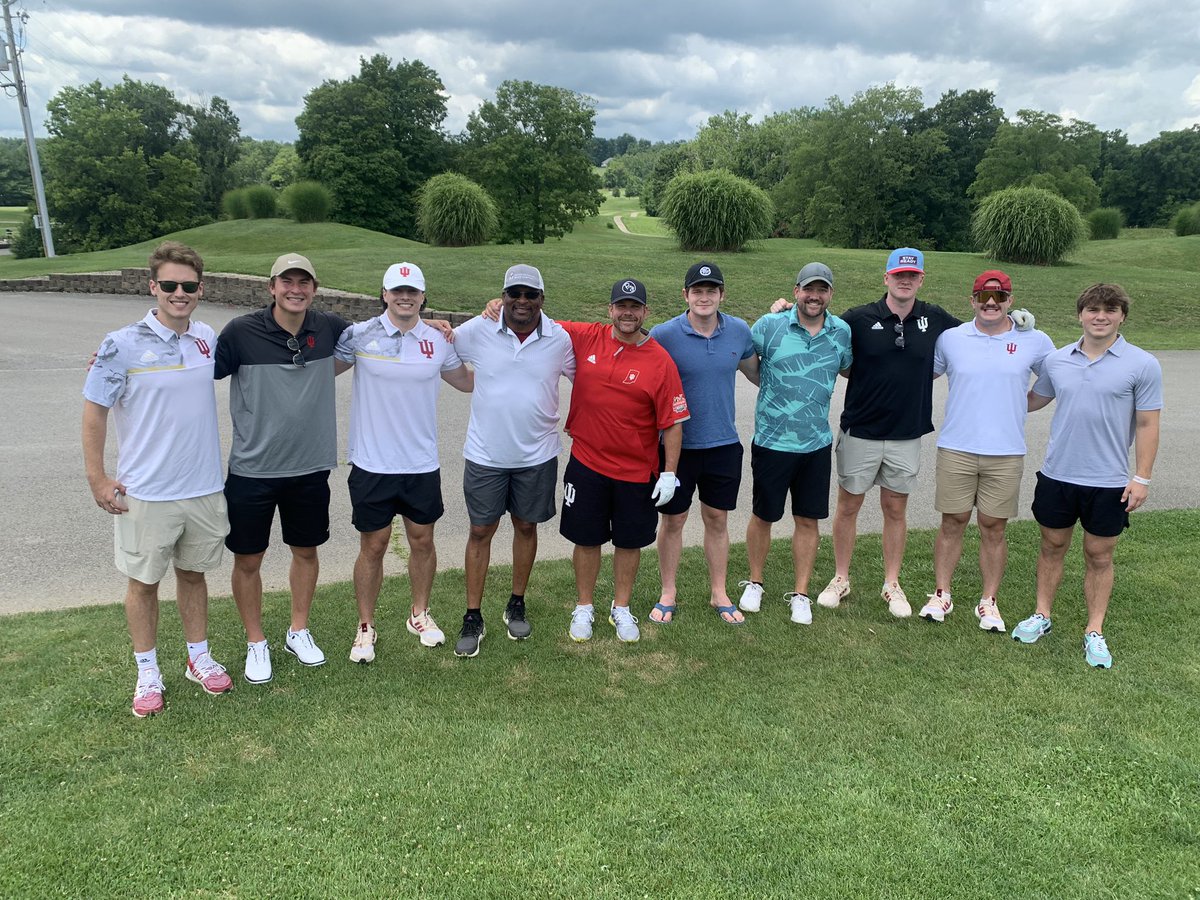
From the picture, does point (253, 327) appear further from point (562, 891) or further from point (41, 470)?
point (41, 470)

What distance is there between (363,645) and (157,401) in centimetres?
161

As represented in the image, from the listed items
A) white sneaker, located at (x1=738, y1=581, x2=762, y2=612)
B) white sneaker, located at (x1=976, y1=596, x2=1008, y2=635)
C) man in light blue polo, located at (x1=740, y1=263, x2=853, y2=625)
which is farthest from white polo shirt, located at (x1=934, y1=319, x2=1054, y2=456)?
white sneaker, located at (x1=738, y1=581, x2=762, y2=612)

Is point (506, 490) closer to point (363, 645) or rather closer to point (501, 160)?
point (363, 645)

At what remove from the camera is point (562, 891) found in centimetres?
264

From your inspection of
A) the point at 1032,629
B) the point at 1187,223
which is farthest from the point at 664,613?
the point at 1187,223

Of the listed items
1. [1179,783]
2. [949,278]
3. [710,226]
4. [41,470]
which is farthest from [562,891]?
[710,226]

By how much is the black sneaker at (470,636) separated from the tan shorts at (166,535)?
4.35 feet

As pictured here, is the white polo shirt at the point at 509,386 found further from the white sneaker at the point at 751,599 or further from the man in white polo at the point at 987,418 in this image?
the man in white polo at the point at 987,418

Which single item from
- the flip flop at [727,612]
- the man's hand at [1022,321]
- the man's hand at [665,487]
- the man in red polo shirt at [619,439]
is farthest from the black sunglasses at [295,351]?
the man's hand at [1022,321]

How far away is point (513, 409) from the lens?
426cm

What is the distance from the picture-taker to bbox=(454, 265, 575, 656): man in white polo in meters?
4.25

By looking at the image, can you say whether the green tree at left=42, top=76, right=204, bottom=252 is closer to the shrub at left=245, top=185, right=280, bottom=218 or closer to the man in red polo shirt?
the shrub at left=245, top=185, right=280, bottom=218

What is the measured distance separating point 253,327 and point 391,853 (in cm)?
241

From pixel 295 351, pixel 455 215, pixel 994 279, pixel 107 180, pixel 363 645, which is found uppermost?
pixel 107 180
